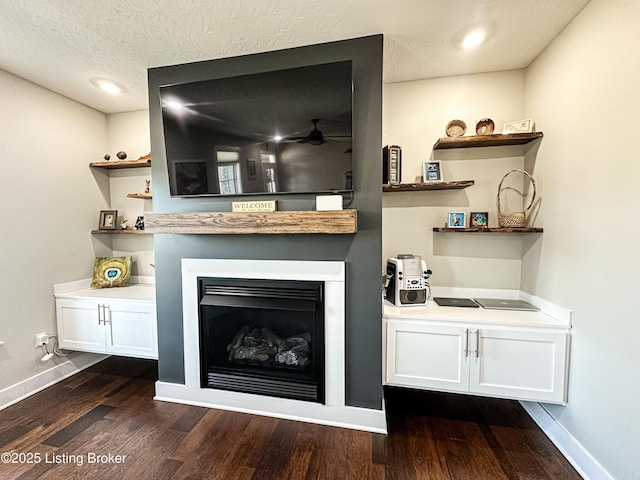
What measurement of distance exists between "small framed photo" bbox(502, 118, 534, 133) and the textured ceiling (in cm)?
45

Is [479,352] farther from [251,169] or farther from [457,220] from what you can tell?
[251,169]

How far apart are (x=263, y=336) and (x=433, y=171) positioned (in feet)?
6.08

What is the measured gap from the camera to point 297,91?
1.81 m

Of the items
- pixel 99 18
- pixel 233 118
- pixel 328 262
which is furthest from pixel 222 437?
pixel 99 18

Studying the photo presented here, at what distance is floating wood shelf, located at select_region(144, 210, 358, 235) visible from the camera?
1764 mm

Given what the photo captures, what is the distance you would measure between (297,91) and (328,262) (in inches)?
44.0

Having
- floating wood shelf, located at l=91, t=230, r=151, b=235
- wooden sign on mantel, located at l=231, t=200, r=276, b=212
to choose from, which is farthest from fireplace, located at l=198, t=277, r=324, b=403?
floating wood shelf, located at l=91, t=230, r=151, b=235

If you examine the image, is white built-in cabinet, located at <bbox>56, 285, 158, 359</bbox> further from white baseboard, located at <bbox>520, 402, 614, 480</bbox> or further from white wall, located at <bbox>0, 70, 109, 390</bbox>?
white baseboard, located at <bbox>520, 402, 614, 480</bbox>

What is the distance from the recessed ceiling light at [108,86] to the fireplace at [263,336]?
187 centimetres

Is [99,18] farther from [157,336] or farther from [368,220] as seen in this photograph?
[157,336]

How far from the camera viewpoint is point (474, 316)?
1883 mm

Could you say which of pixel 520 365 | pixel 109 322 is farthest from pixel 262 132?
pixel 520 365

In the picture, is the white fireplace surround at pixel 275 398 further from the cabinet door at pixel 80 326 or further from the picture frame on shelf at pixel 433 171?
the picture frame on shelf at pixel 433 171

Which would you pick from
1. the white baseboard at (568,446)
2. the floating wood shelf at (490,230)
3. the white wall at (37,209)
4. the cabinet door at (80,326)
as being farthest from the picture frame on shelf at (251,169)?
the white baseboard at (568,446)
